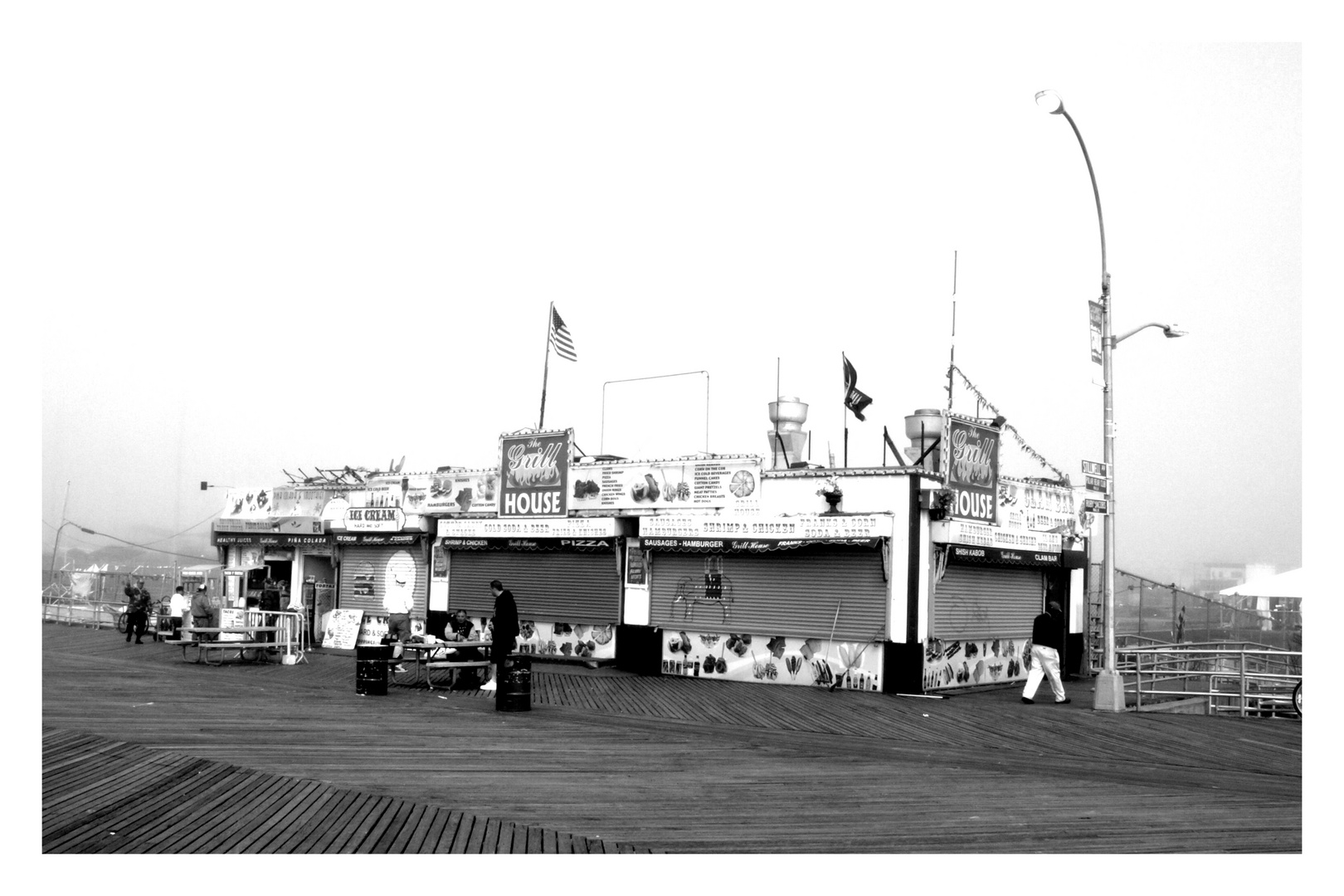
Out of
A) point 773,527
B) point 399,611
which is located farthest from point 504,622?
point 399,611

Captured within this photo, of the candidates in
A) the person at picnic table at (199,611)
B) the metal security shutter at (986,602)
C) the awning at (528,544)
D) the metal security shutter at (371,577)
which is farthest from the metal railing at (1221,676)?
the person at picnic table at (199,611)

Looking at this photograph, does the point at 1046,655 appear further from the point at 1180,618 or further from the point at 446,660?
the point at 446,660

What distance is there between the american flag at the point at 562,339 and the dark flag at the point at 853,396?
19.7 feet

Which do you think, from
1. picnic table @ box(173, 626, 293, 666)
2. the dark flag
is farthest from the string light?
picnic table @ box(173, 626, 293, 666)

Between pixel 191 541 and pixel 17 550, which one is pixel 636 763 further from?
pixel 191 541

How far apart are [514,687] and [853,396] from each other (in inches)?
346

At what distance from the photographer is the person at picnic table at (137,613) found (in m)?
26.9

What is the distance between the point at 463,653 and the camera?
61.0ft

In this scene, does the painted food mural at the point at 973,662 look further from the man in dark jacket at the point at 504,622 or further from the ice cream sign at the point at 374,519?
the ice cream sign at the point at 374,519

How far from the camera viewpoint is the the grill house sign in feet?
61.0

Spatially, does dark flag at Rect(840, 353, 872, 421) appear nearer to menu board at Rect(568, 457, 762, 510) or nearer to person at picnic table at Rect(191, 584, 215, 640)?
menu board at Rect(568, 457, 762, 510)

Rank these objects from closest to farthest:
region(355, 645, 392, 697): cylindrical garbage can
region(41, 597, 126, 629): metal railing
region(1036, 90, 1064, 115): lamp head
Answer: region(1036, 90, 1064, 115): lamp head
region(355, 645, 392, 697): cylindrical garbage can
region(41, 597, 126, 629): metal railing

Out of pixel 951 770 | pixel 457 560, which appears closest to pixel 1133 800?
pixel 951 770

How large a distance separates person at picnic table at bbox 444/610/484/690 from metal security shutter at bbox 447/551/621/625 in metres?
2.50
